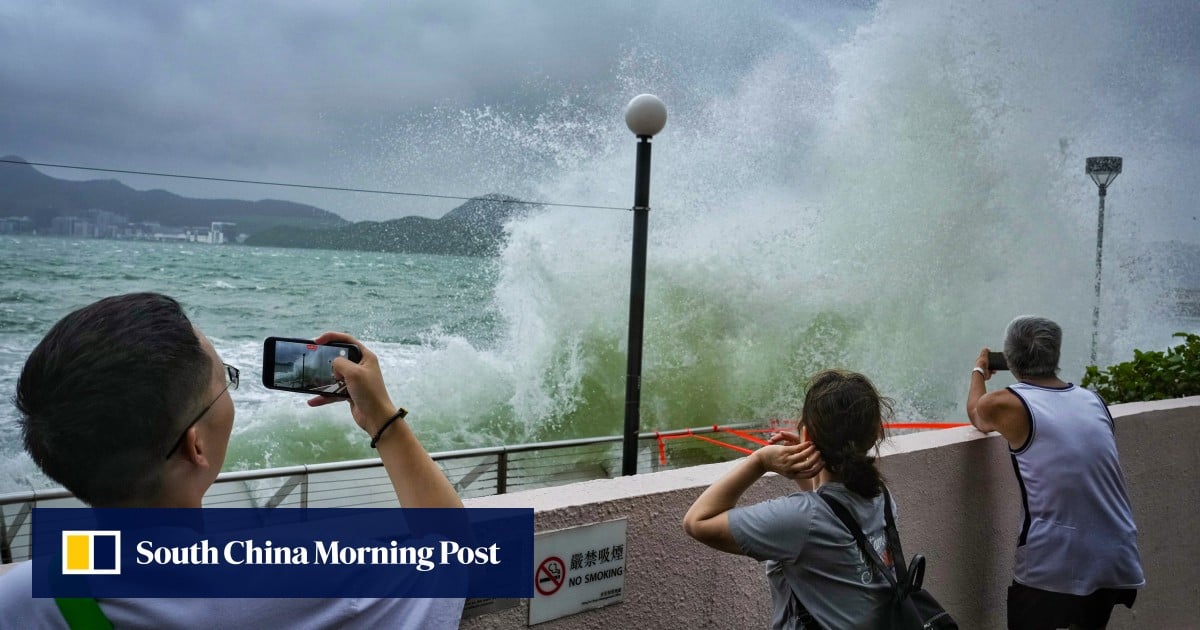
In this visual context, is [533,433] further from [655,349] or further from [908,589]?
[908,589]

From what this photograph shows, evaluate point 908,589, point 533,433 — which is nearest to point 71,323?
point 908,589

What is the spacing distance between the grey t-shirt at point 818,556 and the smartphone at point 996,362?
5.29 ft

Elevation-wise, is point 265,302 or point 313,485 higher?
point 313,485

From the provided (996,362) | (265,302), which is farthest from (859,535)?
(265,302)

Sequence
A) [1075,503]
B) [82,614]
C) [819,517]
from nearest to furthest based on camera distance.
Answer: [82,614], [819,517], [1075,503]

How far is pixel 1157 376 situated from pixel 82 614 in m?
5.37

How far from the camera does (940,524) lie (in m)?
2.66

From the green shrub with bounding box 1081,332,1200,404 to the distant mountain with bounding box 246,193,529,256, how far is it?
→ 37.1 meters

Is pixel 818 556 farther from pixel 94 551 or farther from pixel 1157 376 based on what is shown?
pixel 1157 376

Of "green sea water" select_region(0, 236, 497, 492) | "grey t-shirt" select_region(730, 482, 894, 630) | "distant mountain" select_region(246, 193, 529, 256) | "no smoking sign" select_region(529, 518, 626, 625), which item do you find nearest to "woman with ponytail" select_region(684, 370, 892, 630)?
"grey t-shirt" select_region(730, 482, 894, 630)

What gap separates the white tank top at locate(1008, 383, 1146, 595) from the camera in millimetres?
2432

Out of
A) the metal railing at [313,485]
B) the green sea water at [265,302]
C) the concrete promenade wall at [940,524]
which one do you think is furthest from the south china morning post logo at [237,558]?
the green sea water at [265,302]

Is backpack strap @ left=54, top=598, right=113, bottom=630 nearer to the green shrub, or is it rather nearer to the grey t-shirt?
the grey t-shirt

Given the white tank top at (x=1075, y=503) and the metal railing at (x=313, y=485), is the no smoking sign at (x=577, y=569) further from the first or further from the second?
the white tank top at (x=1075, y=503)
